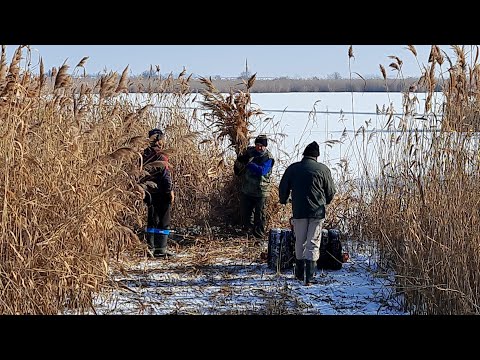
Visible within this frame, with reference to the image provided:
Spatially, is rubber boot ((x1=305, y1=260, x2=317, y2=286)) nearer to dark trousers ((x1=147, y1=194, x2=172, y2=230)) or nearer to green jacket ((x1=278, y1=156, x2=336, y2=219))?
green jacket ((x1=278, y1=156, x2=336, y2=219))

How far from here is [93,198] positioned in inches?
211

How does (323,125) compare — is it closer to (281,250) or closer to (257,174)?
(257,174)

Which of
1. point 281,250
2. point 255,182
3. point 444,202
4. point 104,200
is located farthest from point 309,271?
point 104,200

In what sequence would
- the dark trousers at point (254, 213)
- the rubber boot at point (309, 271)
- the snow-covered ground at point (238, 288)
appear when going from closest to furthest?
the snow-covered ground at point (238, 288) < the rubber boot at point (309, 271) < the dark trousers at point (254, 213)

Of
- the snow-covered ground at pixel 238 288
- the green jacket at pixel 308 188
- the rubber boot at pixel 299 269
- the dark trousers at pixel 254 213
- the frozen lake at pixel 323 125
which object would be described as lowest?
the snow-covered ground at pixel 238 288

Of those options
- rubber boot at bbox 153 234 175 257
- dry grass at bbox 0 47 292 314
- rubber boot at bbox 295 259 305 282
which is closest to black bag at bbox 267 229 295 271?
rubber boot at bbox 295 259 305 282

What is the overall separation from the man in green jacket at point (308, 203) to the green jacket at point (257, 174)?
1.72 meters

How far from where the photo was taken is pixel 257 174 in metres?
8.85

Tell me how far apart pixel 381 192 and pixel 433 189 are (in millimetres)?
2134

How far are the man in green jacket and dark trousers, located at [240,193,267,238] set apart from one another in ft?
6.21

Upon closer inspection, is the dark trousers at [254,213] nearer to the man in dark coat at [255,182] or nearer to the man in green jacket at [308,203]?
the man in dark coat at [255,182]

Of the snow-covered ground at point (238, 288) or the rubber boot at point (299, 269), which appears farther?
the rubber boot at point (299, 269)

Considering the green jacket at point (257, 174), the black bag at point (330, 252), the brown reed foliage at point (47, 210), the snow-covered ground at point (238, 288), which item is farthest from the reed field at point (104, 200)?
the green jacket at point (257, 174)

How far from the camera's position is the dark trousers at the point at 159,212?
8.11 m
